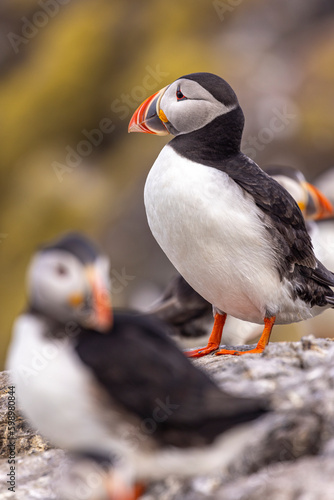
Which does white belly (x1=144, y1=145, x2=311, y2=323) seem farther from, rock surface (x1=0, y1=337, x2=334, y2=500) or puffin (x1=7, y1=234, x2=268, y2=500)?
puffin (x1=7, y1=234, x2=268, y2=500)

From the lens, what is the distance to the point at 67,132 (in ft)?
46.6

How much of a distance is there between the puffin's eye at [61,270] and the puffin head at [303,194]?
4.01 m

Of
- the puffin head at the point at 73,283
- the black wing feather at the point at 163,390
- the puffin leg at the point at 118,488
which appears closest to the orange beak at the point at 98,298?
the puffin head at the point at 73,283

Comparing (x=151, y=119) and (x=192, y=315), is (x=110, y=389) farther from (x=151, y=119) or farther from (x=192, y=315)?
(x=192, y=315)

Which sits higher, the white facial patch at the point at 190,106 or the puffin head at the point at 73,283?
the white facial patch at the point at 190,106

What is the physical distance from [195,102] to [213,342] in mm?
1382

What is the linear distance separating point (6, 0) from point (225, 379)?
50.9 feet

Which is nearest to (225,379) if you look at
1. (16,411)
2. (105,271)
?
(105,271)

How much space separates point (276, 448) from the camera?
291 centimetres

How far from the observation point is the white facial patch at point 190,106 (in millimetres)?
4031

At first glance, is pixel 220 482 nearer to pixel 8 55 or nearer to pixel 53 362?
pixel 53 362

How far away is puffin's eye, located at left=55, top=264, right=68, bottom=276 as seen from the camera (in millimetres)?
2578

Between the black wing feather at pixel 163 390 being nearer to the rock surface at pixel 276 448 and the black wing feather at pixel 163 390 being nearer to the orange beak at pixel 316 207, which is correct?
the rock surface at pixel 276 448

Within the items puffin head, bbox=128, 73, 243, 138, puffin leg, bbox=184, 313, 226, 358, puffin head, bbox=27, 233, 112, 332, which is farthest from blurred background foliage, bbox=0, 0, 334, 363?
puffin head, bbox=27, 233, 112, 332
